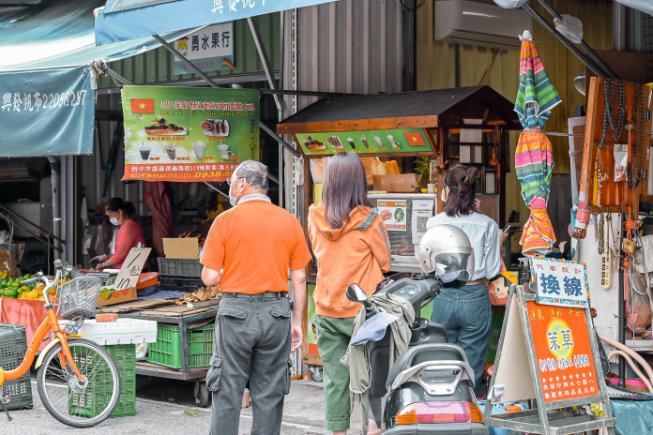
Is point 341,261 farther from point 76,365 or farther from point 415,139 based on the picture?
point 76,365

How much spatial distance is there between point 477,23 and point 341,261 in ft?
14.9

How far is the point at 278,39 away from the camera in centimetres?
1128

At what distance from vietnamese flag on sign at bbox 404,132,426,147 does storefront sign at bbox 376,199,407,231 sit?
54cm

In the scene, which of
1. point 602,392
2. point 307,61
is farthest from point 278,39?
point 602,392

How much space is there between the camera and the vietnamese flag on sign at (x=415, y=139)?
28.6 ft

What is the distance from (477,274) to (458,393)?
7.63 ft

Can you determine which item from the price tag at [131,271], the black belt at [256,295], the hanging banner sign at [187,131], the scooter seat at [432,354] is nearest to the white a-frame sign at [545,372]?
the scooter seat at [432,354]

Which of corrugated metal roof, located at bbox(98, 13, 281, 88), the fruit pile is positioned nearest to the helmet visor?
corrugated metal roof, located at bbox(98, 13, 281, 88)

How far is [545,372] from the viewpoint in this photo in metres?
5.90

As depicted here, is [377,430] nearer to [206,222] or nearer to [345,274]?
[345,274]

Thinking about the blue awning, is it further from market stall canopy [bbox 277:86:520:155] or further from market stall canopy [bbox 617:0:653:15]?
market stall canopy [bbox 617:0:653:15]

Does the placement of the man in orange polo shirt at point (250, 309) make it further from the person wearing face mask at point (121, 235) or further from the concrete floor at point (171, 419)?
the person wearing face mask at point (121, 235)

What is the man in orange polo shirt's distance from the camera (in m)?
6.53

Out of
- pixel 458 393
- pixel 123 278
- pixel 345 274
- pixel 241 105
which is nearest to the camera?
pixel 458 393
